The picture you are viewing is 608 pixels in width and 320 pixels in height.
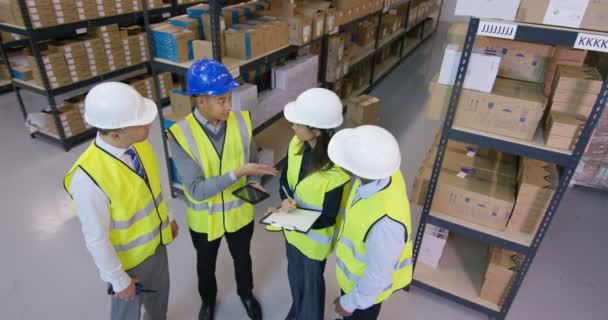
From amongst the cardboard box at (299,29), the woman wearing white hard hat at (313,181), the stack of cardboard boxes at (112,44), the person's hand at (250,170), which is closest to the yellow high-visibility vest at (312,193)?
the woman wearing white hard hat at (313,181)

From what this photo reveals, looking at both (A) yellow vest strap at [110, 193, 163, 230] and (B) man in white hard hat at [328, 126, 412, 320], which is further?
(A) yellow vest strap at [110, 193, 163, 230]

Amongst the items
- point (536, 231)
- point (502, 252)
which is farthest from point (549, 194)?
point (502, 252)

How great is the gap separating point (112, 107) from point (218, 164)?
601 millimetres

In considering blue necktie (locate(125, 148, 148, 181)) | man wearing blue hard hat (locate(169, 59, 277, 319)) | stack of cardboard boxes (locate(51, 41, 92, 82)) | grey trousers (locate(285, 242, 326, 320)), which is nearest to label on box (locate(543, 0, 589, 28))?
man wearing blue hard hat (locate(169, 59, 277, 319))

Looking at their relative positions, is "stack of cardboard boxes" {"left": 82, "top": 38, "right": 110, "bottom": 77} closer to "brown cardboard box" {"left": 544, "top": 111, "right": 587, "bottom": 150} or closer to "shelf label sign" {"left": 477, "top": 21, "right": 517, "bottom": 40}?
"shelf label sign" {"left": 477, "top": 21, "right": 517, "bottom": 40}

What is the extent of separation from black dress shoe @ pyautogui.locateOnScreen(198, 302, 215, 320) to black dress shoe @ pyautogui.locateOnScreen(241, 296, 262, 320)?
0.21m

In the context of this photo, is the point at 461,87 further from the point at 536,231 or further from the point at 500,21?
the point at 536,231

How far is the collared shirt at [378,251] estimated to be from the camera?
1442mm

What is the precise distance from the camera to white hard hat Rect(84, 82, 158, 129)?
4.79ft

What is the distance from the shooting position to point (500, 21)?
5.94 ft

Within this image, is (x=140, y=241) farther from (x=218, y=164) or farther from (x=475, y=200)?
(x=475, y=200)

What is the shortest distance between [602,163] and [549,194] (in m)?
2.38

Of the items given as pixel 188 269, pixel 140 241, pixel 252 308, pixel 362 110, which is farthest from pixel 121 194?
pixel 362 110

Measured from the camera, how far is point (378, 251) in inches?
57.4
